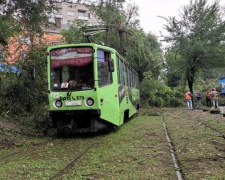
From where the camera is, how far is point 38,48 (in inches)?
648

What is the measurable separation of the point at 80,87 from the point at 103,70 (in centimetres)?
105

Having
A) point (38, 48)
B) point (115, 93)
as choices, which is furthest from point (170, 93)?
point (115, 93)

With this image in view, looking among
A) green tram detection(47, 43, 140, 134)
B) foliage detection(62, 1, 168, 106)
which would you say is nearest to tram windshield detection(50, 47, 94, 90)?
green tram detection(47, 43, 140, 134)

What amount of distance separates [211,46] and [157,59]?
637 cm

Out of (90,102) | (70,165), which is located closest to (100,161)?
(70,165)

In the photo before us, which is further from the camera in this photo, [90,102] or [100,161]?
[90,102]

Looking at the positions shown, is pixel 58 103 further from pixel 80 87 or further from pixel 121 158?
pixel 121 158

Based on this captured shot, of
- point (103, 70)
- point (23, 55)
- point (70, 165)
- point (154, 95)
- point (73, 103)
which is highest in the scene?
point (23, 55)

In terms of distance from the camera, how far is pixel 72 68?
33.4 ft

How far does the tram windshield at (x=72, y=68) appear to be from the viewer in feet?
33.0

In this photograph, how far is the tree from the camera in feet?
91.6

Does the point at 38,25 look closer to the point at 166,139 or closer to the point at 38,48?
the point at 38,48

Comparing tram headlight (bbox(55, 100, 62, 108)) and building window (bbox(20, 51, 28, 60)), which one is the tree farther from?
tram headlight (bbox(55, 100, 62, 108))

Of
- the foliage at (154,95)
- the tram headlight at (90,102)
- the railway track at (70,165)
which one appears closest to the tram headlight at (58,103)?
the tram headlight at (90,102)
